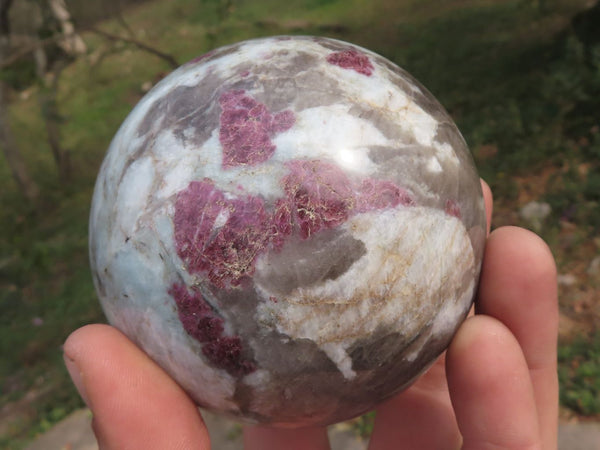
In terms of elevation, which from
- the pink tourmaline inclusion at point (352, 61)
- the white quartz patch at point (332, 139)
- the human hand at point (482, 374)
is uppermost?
the pink tourmaline inclusion at point (352, 61)

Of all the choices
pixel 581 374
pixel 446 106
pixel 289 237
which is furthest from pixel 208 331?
pixel 446 106

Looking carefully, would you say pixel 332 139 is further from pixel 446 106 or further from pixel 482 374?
pixel 446 106

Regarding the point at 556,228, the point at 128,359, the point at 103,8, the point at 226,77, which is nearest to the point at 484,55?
the point at 556,228

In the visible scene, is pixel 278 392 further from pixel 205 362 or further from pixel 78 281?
pixel 78 281

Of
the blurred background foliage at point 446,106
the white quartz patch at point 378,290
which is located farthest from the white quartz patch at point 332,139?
the blurred background foliage at point 446,106

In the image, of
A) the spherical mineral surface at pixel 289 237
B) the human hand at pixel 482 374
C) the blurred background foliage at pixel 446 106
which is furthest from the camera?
the blurred background foliage at pixel 446 106

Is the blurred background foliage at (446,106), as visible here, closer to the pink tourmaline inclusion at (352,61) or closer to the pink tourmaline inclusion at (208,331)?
the pink tourmaline inclusion at (352,61)
